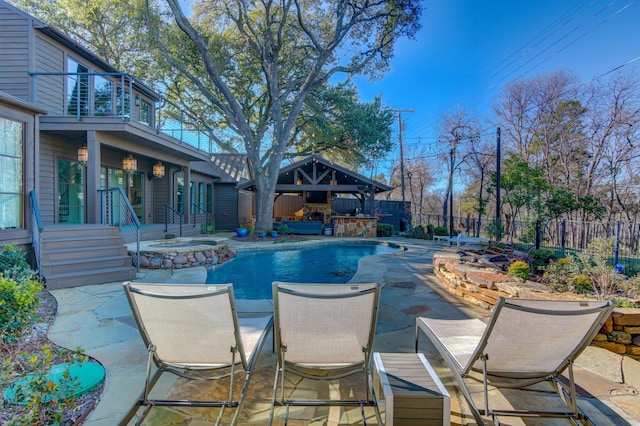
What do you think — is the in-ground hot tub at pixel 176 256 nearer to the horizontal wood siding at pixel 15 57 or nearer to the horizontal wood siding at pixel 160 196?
the horizontal wood siding at pixel 15 57

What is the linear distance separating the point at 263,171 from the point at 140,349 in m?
11.7

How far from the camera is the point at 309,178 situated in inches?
620

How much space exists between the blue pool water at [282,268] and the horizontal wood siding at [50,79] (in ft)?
19.5

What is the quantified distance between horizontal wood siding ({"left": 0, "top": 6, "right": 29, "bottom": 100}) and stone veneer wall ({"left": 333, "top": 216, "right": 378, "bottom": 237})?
1150 centimetres

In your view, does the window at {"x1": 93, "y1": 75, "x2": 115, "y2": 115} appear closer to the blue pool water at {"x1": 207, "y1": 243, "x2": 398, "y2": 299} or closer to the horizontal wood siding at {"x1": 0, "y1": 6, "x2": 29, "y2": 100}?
the horizontal wood siding at {"x1": 0, "y1": 6, "x2": 29, "y2": 100}

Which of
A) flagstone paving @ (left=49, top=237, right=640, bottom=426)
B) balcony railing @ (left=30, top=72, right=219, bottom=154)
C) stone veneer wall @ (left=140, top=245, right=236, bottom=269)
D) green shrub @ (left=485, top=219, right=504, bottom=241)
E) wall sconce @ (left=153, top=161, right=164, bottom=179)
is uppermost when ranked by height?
balcony railing @ (left=30, top=72, right=219, bottom=154)

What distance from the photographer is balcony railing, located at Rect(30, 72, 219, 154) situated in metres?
7.73

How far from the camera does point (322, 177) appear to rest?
15.8 metres

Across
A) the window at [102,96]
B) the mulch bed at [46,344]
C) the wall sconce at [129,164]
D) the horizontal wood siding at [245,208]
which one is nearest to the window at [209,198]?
the horizontal wood siding at [245,208]

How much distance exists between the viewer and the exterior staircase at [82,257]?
17.9 feet

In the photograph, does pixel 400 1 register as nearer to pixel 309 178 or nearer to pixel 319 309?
pixel 309 178

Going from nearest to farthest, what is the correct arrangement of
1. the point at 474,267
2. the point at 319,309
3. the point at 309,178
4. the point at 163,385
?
1. the point at 319,309
2. the point at 163,385
3. the point at 474,267
4. the point at 309,178

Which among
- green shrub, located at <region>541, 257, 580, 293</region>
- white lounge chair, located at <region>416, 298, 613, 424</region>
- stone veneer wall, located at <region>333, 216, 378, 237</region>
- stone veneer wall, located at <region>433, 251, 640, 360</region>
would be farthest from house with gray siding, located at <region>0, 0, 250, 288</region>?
green shrub, located at <region>541, 257, 580, 293</region>

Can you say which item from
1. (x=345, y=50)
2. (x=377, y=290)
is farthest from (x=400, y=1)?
(x=377, y=290)
